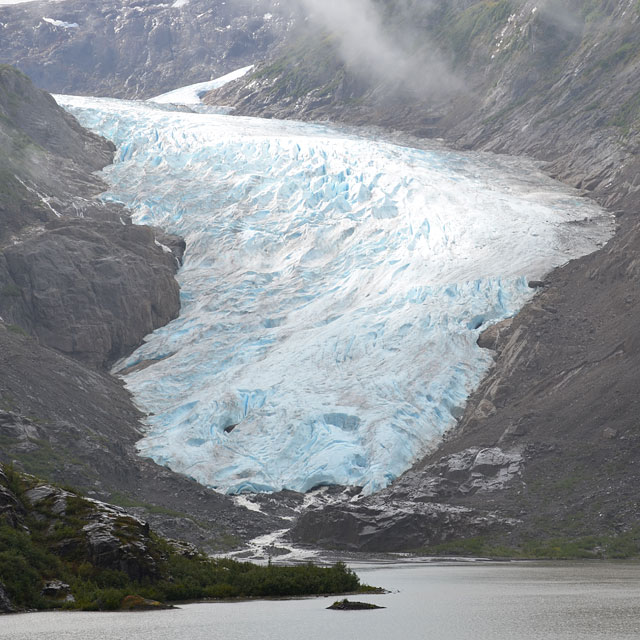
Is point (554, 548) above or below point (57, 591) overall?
below

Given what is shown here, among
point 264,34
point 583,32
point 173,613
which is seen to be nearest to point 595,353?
point 173,613

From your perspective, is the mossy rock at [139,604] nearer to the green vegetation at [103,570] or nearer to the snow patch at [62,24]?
the green vegetation at [103,570]

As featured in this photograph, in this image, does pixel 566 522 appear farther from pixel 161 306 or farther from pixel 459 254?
pixel 161 306

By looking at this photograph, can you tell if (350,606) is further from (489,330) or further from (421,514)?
(489,330)

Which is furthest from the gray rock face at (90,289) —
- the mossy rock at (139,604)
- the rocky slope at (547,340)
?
the mossy rock at (139,604)

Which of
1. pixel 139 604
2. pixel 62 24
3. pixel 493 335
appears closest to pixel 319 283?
pixel 493 335
